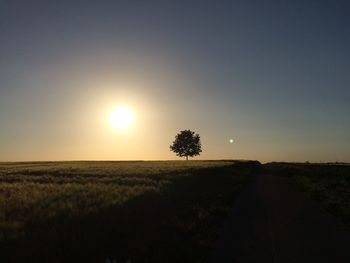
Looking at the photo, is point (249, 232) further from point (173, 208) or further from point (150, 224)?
point (173, 208)

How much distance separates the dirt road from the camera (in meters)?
12.2

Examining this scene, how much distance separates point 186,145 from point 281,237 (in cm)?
13891

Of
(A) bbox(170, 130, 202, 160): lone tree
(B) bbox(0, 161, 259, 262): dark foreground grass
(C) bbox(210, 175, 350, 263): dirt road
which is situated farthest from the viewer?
(A) bbox(170, 130, 202, 160): lone tree

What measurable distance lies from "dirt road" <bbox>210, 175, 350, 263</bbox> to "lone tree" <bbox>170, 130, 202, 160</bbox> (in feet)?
428

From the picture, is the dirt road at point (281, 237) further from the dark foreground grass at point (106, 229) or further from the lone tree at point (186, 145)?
the lone tree at point (186, 145)

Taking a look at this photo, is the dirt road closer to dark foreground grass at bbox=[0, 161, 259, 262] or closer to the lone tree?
dark foreground grass at bbox=[0, 161, 259, 262]

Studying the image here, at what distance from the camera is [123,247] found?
13047mm

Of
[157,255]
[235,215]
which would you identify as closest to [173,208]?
[235,215]

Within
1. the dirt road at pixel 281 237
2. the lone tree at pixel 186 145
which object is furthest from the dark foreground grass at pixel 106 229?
the lone tree at pixel 186 145

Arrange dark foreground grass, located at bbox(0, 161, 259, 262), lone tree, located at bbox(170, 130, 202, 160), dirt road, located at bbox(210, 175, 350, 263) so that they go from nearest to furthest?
dark foreground grass, located at bbox(0, 161, 259, 262) → dirt road, located at bbox(210, 175, 350, 263) → lone tree, located at bbox(170, 130, 202, 160)

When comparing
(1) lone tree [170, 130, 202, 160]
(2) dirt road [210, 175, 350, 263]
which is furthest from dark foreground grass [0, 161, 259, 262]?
(1) lone tree [170, 130, 202, 160]

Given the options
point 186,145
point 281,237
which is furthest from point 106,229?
point 186,145

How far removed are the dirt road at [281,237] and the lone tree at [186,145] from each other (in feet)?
428

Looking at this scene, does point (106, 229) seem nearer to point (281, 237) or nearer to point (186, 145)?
point (281, 237)
